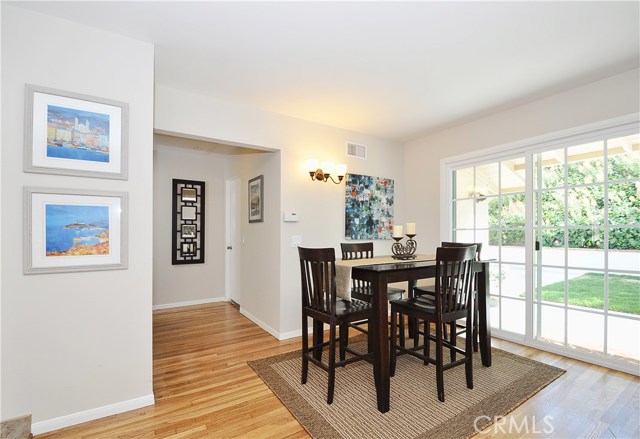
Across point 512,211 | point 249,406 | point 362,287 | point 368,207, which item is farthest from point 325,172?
point 249,406

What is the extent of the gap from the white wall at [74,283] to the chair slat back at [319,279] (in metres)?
1.12

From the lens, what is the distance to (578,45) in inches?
86.8

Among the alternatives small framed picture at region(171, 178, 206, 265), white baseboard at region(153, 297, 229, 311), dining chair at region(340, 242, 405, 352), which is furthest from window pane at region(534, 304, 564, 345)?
small framed picture at region(171, 178, 206, 265)

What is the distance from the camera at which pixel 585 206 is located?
9.45ft

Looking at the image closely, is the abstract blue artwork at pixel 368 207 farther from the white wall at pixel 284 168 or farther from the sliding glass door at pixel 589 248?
the sliding glass door at pixel 589 248

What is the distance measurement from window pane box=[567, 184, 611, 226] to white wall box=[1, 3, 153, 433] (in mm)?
3717

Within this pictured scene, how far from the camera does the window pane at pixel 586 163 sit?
281cm

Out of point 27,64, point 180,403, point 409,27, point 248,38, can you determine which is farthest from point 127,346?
point 409,27

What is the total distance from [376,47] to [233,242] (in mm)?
3766

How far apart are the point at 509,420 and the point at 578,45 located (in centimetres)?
262

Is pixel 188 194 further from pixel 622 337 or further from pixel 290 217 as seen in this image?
pixel 622 337

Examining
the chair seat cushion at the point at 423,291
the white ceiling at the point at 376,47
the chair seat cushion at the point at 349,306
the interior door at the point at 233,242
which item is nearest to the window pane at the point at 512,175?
the white ceiling at the point at 376,47

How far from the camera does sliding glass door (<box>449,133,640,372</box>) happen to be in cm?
264

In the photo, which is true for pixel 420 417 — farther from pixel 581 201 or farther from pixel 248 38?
pixel 248 38
